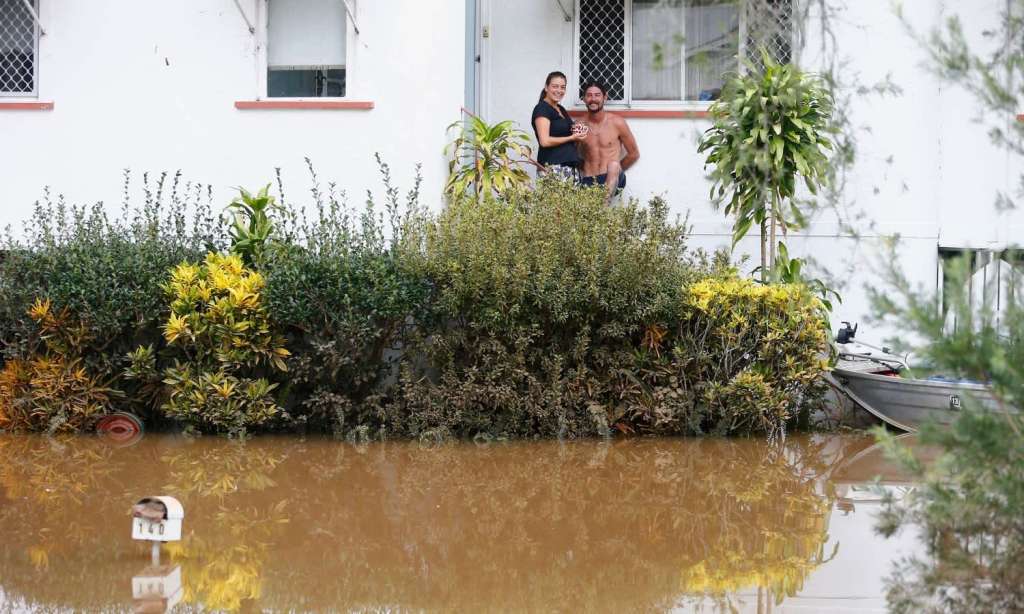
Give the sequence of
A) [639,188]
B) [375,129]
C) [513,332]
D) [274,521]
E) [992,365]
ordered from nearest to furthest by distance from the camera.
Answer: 1. [992,365]
2. [274,521]
3. [513,332]
4. [375,129]
5. [639,188]

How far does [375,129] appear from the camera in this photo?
1225 centimetres

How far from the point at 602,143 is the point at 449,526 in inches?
238

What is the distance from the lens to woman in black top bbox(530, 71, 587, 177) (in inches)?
508

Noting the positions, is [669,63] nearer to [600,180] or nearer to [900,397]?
[600,180]

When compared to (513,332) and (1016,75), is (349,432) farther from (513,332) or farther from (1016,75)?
(1016,75)

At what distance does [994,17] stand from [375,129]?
6.25 metres

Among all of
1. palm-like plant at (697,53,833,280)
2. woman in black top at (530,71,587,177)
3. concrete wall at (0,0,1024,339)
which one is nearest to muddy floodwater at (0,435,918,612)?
palm-like plant at (697,53,833,280)

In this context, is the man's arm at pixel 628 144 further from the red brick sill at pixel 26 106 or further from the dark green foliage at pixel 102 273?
the red brick sill at pixel 26 106

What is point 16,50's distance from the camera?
42.2ft

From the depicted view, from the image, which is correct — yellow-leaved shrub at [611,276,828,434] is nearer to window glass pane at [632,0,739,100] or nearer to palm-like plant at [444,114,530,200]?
palm-like plant at [444,114,530,200]

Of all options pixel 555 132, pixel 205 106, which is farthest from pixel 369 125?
pixel 555 132

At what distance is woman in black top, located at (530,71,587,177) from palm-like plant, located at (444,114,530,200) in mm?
276

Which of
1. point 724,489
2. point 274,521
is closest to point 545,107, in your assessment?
point 724,489

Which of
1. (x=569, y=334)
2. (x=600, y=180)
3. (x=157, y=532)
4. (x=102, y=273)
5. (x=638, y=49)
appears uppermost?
(x=638, y=49)
